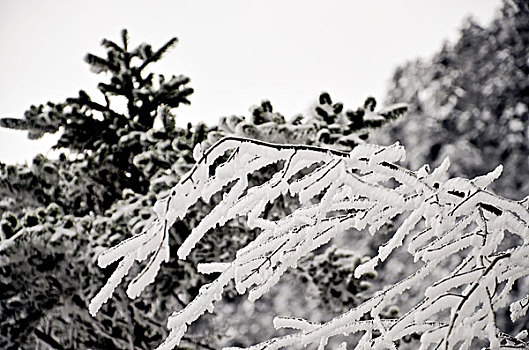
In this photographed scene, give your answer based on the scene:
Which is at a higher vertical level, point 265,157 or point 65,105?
point 65,105

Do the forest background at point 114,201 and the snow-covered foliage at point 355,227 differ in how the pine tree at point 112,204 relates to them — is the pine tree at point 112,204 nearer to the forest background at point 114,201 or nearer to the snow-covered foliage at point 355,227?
the forest background at point 114,201

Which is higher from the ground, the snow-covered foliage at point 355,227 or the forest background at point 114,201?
the forest background at point 114,201

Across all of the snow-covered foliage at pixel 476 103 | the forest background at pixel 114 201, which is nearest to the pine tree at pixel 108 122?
the forest background at pixel 114 201

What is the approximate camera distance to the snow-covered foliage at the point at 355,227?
1.60 metres

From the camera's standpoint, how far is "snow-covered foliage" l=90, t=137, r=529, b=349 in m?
1.60

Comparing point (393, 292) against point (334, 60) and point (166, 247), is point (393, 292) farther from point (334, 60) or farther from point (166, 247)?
point (334, 60)

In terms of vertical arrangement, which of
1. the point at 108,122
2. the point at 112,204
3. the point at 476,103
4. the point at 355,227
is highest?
the point at 476,103

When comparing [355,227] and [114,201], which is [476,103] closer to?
[114,201]

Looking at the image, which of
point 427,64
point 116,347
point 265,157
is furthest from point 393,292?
point 427,64

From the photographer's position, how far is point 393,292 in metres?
1.66

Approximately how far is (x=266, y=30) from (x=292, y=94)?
92.5ft

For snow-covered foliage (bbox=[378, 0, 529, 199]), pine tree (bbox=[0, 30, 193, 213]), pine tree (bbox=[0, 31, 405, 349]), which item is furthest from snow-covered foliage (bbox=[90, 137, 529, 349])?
snow-covered foliage (bbox=[378, 0, 529, 199])

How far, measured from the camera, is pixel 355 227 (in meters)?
1.70

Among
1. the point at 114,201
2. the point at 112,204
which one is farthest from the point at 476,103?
the point at 112,204
